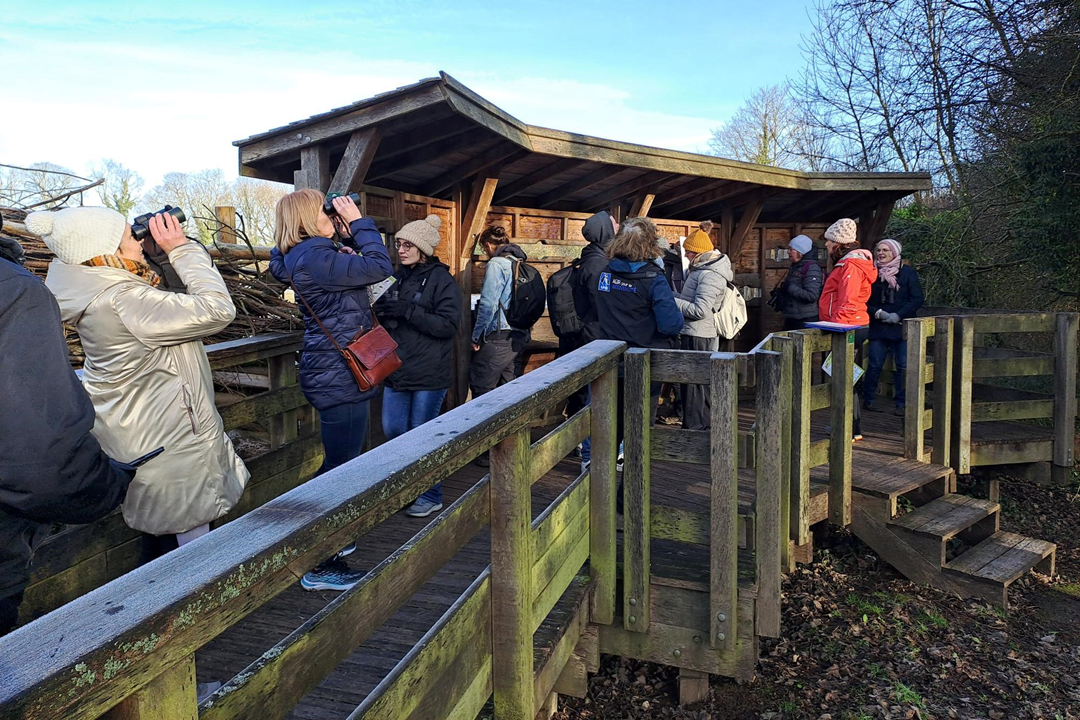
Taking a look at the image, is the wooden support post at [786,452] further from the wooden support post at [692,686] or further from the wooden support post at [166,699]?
the wooden support post at [166,699]

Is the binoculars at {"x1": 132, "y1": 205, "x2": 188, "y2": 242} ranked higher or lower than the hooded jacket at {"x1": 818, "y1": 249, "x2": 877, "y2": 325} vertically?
higher

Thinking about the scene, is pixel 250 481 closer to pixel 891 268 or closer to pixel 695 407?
pixel 695 407

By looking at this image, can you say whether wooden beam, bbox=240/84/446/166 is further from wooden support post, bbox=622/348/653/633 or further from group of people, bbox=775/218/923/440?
group of people, bbox=775/218/923/440

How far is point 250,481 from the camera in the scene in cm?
407

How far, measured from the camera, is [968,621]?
519 cm

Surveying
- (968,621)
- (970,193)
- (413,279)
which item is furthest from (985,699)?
(970,193)

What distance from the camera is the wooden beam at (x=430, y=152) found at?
5980 mm

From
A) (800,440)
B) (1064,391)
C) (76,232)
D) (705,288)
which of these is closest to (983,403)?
(1064,391)

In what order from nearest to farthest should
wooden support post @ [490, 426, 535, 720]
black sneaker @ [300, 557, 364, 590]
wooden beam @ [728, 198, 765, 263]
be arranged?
wooden support post @ [490, 426, 535, 720] < black sneaker @ [300, 557, 364, 590] < wooden beam @ [728, 198, 765, 263]

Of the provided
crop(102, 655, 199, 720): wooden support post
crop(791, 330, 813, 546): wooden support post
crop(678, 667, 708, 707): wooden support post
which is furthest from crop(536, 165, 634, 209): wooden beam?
crop(102, 655, 199, 720): wooden support post

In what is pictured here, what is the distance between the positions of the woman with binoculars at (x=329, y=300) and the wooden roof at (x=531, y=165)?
139 cm

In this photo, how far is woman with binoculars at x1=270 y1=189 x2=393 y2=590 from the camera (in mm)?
3635

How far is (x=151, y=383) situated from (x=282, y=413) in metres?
1.85

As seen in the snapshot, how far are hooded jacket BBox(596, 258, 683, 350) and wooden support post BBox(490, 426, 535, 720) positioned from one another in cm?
268
